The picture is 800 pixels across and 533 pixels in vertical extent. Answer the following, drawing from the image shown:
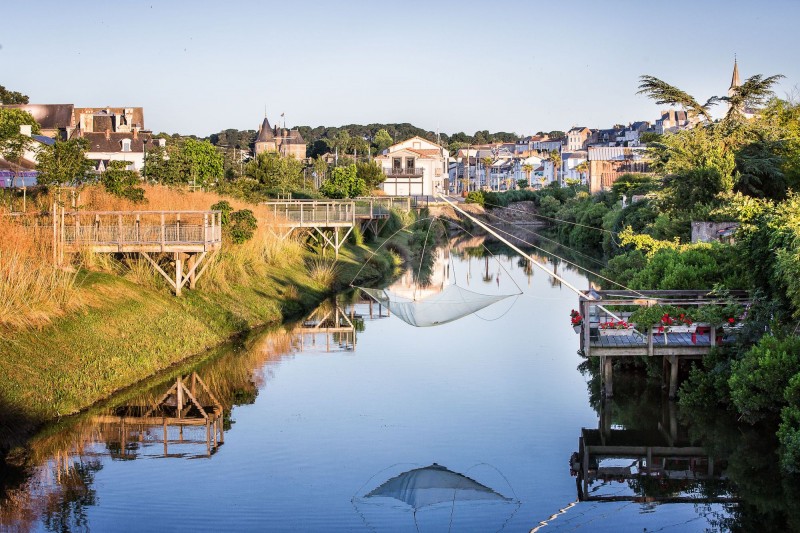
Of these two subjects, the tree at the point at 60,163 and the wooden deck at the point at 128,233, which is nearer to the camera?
the wooden deck at the point at 128,233

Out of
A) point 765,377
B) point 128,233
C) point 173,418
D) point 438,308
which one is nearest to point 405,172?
point 128,233

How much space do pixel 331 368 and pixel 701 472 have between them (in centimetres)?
1115

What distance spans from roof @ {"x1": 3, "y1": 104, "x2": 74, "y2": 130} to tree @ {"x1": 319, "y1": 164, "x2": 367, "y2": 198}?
3408cm

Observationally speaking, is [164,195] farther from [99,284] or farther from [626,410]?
[626,410]

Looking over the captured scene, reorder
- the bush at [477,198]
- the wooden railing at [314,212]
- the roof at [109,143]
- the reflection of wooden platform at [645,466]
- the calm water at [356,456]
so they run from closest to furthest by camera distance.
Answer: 1. the calm water at [356,456]
2. the reflection of wooden platform at [645,466]
3. the wooden railing at [314,212]
4. the roof at [109,143]
5. the bush at [477,198]

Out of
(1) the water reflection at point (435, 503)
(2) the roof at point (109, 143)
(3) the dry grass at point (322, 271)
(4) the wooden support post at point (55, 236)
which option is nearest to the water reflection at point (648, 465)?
(1) the water reflection at point (435, 503)

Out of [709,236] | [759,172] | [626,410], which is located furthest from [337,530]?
[759,172]

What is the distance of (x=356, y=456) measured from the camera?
17.8 meters

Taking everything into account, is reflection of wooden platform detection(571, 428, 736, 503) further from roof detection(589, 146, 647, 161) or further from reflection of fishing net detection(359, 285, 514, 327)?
roof detection(589, 146, 647, 161)

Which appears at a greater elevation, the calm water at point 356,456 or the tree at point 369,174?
the tree at point 369,174

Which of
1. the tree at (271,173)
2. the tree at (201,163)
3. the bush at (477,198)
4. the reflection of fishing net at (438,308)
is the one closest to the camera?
the reflection of fishing net at (438,308)

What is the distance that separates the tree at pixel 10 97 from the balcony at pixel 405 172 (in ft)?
121

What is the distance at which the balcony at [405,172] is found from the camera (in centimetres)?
10094

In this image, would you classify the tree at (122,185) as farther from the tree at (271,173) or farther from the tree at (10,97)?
the tree at (10,97)
